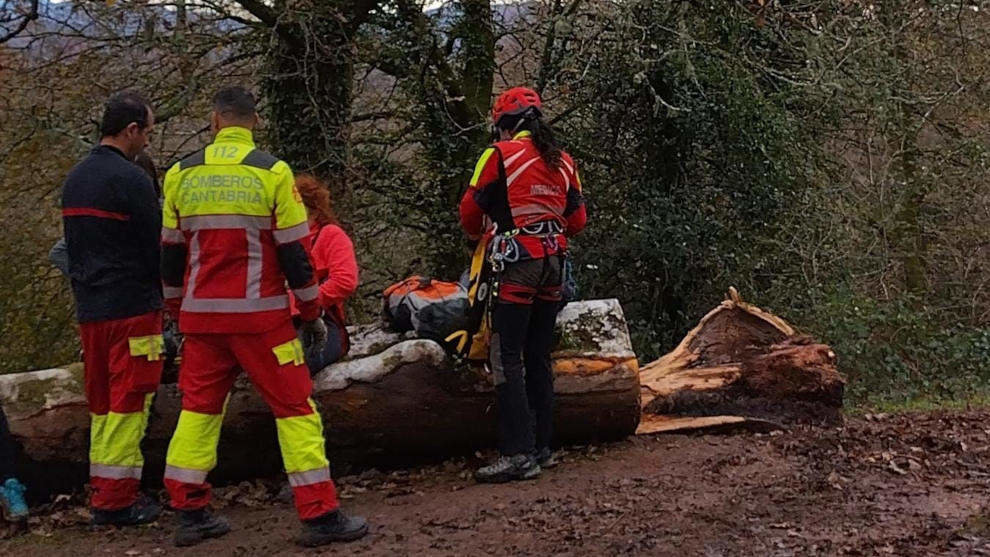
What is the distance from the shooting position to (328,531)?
4.57 m

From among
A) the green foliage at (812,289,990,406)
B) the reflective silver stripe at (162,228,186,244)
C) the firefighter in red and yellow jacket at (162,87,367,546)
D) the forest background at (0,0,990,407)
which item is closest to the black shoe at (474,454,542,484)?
the firefighter in red and yellow jacket at (162,87,367,546)

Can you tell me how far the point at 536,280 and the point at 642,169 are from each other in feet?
19.5

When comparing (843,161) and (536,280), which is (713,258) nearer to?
(843,161)

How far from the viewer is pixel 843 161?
502 inches

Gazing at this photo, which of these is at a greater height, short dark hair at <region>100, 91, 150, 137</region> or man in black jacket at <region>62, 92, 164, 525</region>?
short dark hair at <region>100, 91, 150, 137</region>

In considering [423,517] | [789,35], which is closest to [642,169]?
[789,35]

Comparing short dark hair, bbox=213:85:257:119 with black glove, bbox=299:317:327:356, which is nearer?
short dark hair, bbox=213:85:257:119

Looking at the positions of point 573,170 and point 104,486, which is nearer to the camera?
point 104,486

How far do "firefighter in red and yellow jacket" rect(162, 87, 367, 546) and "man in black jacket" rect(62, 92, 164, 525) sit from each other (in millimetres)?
393

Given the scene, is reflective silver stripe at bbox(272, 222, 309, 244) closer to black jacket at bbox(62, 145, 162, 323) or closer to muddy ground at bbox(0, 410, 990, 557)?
black jacket at bbox(62, 145, 162, 323)

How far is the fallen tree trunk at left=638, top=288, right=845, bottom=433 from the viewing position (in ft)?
22.2

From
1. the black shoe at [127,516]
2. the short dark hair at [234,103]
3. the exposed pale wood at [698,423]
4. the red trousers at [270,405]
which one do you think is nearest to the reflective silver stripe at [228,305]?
the red trousers at [270,405]

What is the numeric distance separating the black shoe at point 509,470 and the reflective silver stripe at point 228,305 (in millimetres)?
1699

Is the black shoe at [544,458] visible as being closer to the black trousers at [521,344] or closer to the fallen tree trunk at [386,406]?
the black trousers at [521,344]
